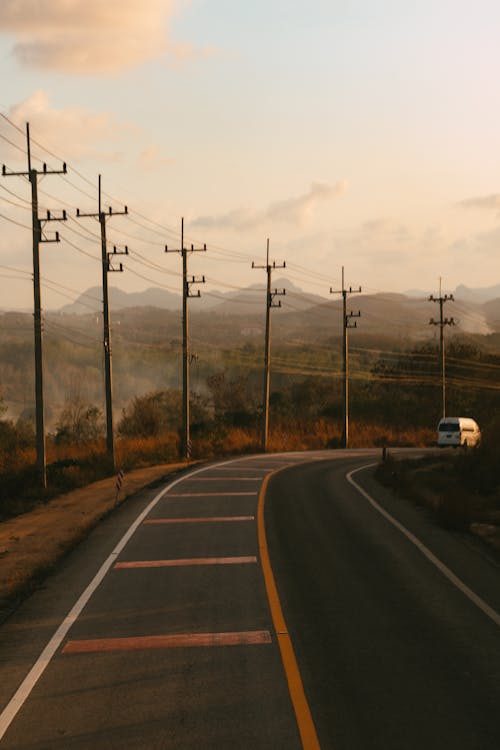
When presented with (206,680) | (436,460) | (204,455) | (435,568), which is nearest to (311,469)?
(436,460)

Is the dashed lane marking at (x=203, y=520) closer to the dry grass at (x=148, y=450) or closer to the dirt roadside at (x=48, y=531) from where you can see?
the dirt roadside at (x=48, y=531)

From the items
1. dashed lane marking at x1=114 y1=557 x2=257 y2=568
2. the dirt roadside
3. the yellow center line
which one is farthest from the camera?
dashed lane marking at x1=114 y1=557 x2=257 y2=568

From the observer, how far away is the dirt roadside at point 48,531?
50.2ft

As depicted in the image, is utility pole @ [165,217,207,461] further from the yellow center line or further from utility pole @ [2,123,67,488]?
the yellow center line

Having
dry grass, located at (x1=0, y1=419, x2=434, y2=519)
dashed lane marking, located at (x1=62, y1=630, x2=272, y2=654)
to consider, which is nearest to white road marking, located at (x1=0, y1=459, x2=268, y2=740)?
dashed lane marking, located at (x1=62, y1=630, x2=272, y2=654)

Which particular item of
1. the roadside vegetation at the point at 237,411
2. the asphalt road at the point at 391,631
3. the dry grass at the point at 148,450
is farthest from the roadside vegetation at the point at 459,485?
the dry grass at the point at 148,450

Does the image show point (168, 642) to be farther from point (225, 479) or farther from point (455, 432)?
point (455, 432)

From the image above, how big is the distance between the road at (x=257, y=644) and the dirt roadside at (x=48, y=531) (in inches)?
20.0

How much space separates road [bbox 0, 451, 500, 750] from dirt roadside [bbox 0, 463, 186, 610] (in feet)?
1.67

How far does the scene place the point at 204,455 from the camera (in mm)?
51656

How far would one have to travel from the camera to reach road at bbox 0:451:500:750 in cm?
822

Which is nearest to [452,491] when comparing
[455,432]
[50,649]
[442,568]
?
[442,568]

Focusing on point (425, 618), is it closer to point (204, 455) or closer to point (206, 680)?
point (206, 680)

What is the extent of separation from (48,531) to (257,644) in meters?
12.0
